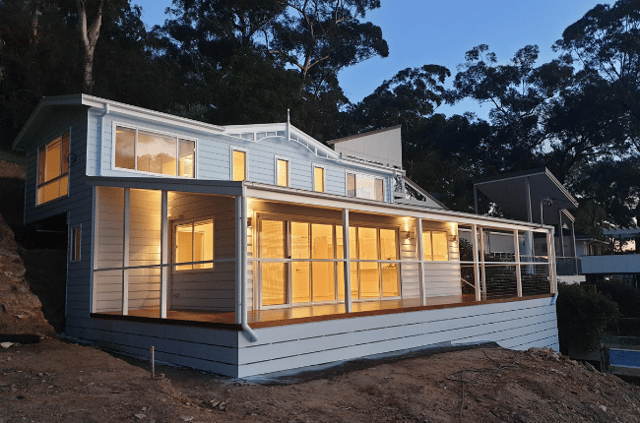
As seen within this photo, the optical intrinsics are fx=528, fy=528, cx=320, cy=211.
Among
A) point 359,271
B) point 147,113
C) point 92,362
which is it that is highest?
point 147,113

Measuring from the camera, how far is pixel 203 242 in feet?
37.1

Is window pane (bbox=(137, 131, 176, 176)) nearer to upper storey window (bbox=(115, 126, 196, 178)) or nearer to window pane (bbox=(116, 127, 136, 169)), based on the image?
upper storey window (bbox=(115, 126, 196, 178))

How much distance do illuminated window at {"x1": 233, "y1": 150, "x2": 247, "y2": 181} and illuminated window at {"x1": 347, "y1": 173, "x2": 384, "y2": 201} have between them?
12.9 ft

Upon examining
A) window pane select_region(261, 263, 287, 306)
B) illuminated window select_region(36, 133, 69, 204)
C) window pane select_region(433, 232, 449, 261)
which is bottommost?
window pane select_region(261, 263, 287, 306)

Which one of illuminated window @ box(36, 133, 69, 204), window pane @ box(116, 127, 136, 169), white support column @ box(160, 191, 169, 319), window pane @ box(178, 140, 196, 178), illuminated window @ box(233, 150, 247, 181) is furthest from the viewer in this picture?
illuminated window @ box(233, 150, 247, 181)

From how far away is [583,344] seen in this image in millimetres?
16953

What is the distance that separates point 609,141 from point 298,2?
905 inches

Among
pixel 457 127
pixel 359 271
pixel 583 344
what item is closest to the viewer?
pixel 359 271

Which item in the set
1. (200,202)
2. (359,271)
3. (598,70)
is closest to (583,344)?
(359,271)

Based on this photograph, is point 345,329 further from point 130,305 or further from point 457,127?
point 457,127

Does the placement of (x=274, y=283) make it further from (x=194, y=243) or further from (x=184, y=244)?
(x=184, y=244)

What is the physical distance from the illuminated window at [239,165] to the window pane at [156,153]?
1845 mm

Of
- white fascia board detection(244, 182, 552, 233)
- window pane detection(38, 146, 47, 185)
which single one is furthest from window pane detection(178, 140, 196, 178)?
white fascia board detection(244, 182, 552, 233)

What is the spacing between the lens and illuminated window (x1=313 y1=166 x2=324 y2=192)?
15867 millimetres
